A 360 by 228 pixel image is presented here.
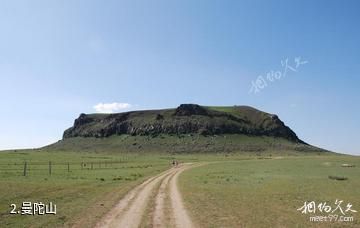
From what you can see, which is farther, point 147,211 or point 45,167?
point 45,167

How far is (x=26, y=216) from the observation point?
68.0 ft

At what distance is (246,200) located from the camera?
91.2 ft

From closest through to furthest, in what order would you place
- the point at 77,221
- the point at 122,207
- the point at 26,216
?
1. the point at 77,221
2. the point at 26,216
3. the point at 122,207

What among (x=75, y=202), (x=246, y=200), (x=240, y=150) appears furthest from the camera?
(x=240, y=150)

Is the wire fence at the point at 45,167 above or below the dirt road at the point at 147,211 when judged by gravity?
above

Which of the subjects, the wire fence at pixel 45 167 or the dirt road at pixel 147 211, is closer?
the dirt road at pixel 147 211

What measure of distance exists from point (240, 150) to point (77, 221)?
584ft

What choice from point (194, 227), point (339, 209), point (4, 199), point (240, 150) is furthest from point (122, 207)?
point (240, 150)

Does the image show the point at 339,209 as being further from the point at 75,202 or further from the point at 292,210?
the point at 75,202

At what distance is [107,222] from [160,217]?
2.58 meters

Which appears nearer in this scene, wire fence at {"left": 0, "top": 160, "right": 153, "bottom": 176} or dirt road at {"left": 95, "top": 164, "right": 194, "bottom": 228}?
dirt road at {"left": 95, "top": 164, "right": 194, "bottom": 228}

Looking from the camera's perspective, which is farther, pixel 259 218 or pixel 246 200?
pixel 246 200

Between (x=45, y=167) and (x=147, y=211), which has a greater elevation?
(x=45, y=167)

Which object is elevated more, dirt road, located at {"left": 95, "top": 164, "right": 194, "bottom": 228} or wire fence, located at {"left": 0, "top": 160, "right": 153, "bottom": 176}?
wire fence, located at {"left": 0, "top": 160, "right": 153, "bottom": 176}
